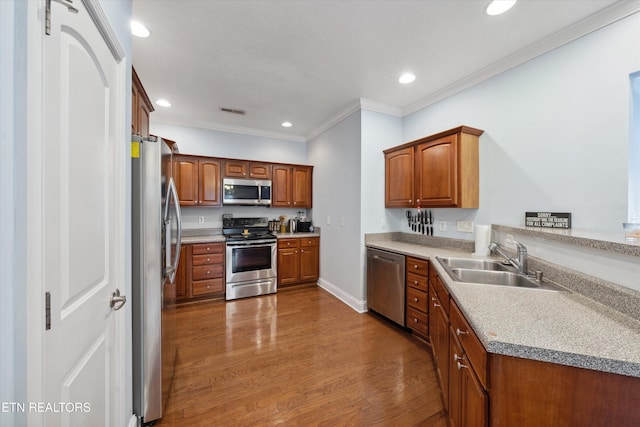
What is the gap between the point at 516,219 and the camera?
229 centimetres

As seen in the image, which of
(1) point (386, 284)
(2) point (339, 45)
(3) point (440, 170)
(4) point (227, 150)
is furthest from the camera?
(4) point (227, 150)

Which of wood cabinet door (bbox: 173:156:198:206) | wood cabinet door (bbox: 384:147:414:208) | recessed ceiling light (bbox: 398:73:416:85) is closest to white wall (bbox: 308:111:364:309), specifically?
wood cabinet door (bbox: 384:147:414:208)

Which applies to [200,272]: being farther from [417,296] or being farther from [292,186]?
[417,296]

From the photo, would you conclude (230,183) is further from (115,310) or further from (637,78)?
(637,78)

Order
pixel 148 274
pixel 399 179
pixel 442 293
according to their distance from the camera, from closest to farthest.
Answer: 1. pixel 148 274
2. pixel 442 293
3. pixel 399 179

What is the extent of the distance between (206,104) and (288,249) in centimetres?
247

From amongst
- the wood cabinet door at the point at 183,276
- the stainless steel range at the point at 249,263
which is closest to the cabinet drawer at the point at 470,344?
the stainless steel range at the point at 249,263

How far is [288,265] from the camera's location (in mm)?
4129

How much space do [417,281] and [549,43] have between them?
234cm

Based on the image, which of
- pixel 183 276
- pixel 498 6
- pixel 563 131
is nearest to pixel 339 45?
pixel 498 6

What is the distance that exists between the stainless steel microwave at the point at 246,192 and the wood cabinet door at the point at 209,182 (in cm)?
11

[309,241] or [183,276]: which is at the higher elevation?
[309,241]

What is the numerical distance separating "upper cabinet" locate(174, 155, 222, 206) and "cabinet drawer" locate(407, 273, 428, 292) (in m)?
3.07

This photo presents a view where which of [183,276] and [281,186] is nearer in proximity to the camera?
[183,276]
